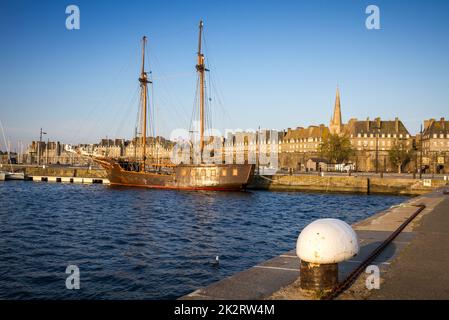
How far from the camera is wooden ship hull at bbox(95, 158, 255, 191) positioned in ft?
171

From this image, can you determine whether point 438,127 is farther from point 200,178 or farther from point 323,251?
point 323,251

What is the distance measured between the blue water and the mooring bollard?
5418 mm

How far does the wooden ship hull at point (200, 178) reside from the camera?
52.2 meters

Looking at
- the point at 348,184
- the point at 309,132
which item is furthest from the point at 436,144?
the point at 348,184

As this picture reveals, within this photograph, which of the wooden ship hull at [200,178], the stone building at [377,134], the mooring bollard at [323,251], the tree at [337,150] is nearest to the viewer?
the mooring bollard at [323,251]

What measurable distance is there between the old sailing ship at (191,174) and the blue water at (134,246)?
20846 mm

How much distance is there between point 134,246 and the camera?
16.9m

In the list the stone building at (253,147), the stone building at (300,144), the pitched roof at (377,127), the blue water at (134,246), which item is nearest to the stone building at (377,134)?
the pitched roof at (377,127)

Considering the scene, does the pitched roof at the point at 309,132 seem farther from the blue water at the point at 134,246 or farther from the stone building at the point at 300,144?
the blue water at the point at 134,246

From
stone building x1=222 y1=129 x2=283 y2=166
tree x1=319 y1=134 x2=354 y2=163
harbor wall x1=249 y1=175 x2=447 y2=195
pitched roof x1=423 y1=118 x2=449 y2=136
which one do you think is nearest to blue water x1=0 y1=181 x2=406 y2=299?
harbor wall x1=249 y1=175 x2=447 y2=195

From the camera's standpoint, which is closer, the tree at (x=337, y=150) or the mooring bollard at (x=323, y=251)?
the mooring bollard at (x=323, y=251)

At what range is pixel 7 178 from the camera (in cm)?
8231

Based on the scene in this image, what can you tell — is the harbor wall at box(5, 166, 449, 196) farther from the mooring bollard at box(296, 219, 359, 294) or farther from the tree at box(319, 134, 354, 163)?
the mooring bollard at box(296, 219, 359, 294)

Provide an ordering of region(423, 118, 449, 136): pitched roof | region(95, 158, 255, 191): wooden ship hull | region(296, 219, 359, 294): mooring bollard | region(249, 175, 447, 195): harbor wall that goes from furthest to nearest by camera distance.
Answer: region(423, 118, 449, 136): pitched roof → region(95, 158, 255, 191): wooden ship hull → region(249, 175, 447, 195): harbor wall → region(296, 219, 359, 294): mooring bollard
